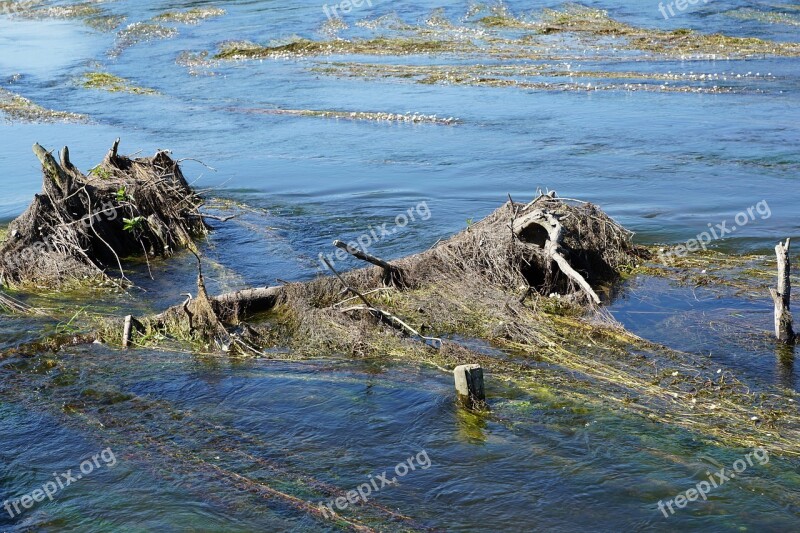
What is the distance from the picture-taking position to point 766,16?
32031 millimetres

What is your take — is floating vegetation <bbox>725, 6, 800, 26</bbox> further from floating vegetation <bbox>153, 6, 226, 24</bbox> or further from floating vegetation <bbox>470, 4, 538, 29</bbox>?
floating vegetation <bbox>153, 6, 226, 24</bbox>

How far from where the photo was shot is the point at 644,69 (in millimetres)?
25984

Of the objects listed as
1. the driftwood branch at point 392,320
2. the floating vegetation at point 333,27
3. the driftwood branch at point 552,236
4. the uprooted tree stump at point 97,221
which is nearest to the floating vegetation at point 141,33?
the floating vegetation at point 333,27

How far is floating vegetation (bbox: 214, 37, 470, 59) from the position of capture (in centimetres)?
3151

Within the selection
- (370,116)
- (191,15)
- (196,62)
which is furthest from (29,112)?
(191,15)

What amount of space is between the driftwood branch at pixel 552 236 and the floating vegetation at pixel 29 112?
16.3 metres

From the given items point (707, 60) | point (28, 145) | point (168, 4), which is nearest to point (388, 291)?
point (28, 145)

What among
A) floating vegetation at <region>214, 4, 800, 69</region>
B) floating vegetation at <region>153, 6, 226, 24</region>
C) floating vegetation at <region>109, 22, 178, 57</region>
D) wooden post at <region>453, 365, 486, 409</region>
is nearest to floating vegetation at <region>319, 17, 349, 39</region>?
floating vegetation at <region>214, 4, 800, 69</region>

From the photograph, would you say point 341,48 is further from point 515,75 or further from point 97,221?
point 97,221

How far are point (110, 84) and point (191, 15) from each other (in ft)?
48.6

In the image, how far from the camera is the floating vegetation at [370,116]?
22.1m

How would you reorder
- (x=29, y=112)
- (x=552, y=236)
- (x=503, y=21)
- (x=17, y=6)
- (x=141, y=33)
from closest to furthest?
(x=552, y=236)
(x=29, y=112)
(x=503, y=21)
(x=141, y=33)
(x=17, y=6)

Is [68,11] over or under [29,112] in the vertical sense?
over

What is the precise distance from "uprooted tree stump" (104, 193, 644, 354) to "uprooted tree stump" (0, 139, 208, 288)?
2.44 m
